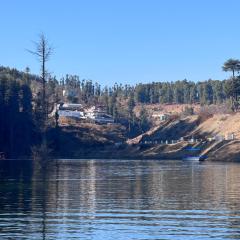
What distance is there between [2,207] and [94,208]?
6.08m

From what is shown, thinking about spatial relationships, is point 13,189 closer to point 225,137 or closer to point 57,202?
point 57,202

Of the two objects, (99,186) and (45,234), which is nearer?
(45,234)

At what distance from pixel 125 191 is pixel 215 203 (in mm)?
13228

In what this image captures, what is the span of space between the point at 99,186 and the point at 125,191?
7.26 metres

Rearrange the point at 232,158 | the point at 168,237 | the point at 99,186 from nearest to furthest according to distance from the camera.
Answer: the point at 168,237
the point at 99,186
the point at 232,158

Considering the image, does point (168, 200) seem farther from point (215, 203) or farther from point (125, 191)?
point (125, 191)

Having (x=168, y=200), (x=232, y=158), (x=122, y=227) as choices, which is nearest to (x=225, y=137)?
(x=232, y=158)

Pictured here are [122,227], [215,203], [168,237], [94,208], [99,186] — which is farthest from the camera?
[99,186]

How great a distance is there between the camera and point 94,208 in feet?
143

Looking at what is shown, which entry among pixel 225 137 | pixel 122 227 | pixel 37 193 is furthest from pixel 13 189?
pixel 225 137

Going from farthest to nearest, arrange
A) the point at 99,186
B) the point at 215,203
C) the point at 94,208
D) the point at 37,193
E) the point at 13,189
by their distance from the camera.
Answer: the point at 99,186 < the point at 13,189 < the point at 37,193 < the point at 215,203 < the point at 94,208

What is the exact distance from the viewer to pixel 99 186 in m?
65.7

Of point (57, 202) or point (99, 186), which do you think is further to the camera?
point (99, 186)

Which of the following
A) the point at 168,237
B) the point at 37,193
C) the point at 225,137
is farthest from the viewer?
the point at 225,137
